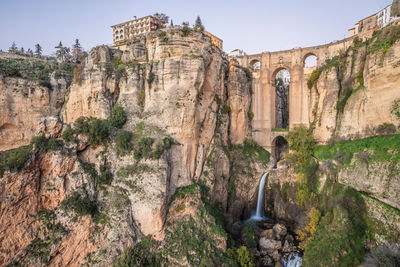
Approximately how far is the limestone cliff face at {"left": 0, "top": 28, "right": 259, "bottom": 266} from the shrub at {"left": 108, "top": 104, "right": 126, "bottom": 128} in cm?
48

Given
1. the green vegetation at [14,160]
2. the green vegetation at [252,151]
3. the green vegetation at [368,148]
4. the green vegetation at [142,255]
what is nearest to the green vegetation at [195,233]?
the green vegetation at [142,255]

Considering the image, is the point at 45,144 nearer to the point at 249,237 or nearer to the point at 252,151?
the point at 249,237

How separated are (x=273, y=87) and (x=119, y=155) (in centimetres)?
2066

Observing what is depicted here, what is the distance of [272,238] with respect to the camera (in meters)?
18.1

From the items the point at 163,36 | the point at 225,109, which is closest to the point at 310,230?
the point at 225,109

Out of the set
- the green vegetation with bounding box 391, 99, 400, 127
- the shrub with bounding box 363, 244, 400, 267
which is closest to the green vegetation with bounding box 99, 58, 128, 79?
the green vegetation with bounding box 391, 99, 400, 127

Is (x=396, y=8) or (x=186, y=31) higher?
(x=396, y=8)

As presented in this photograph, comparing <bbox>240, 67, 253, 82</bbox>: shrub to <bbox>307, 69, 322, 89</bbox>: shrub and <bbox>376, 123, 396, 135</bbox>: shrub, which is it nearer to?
<bbox>307, 69, 322, 89</bbox>: shrub

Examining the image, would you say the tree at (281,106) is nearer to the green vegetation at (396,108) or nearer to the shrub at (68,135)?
the green vegetation at (396,108)

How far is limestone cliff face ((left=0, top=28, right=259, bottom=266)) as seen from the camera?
13.0 metres

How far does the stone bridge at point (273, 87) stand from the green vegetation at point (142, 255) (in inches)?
698

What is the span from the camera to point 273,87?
94.7 feet

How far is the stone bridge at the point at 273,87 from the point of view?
84.8 ft

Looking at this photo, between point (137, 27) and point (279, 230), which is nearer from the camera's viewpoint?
point (279, 230)
